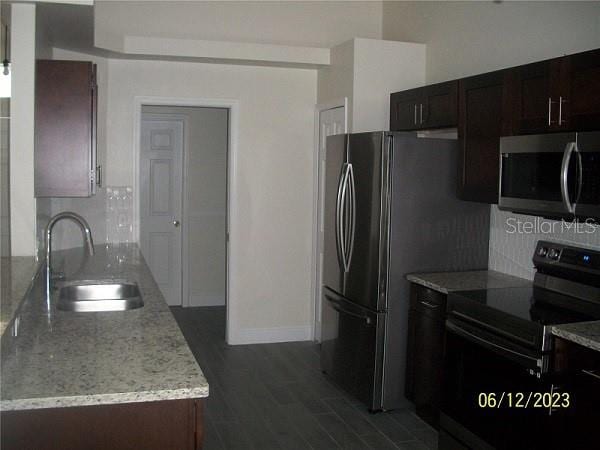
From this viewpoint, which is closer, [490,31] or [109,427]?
[109,427]

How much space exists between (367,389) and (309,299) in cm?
189

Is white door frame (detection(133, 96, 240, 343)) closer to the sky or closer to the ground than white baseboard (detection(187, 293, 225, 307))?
closer to the sky

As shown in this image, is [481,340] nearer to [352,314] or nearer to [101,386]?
[352,314]

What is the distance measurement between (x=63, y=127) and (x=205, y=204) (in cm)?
371

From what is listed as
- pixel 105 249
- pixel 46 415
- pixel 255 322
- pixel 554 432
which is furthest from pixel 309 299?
pixel 46 415

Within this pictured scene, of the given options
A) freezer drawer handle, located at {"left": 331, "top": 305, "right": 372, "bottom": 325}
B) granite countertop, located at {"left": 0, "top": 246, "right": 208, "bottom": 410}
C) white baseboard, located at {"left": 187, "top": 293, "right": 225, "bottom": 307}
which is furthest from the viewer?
white baseboard, located at {"left": 187, "top": 293, "right": 225, "bottom": 307}

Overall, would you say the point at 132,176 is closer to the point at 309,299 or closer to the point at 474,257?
the point at 309,299

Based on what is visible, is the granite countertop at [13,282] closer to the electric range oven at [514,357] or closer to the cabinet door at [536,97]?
the electric range oven at [514,357]

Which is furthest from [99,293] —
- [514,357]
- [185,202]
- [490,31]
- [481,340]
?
[185,202]

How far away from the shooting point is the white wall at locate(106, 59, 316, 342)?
5613mm

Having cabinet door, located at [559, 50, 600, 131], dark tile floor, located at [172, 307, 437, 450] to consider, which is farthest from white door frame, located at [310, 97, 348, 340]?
cabinet door, located at [559, 50, 600, 131]

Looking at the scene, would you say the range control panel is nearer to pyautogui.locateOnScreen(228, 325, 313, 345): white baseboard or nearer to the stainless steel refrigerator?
the stainless steel refrigerator

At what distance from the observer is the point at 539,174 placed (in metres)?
3.17

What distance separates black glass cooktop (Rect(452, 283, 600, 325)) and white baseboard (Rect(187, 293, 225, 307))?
429cm
